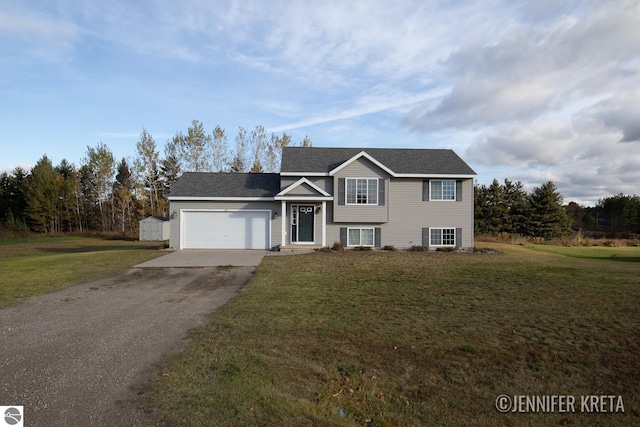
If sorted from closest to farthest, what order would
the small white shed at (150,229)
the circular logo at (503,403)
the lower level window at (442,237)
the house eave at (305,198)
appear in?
the circular logo at (503,403)
the house eave at (305,198)
the lower level window at (442,237)
the small white shed at (150,229)

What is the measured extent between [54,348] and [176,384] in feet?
8.73

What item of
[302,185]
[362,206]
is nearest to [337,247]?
[362,206]

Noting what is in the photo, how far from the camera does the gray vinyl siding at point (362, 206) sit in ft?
68.1

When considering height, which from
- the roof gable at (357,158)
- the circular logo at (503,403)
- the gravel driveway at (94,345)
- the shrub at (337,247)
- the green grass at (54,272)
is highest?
the roof gable at (357,158)

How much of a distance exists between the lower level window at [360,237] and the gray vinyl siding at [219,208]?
4051 mm

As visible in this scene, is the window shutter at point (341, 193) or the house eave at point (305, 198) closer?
the house eave at point (305, 198)

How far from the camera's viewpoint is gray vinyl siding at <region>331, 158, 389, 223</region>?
20750mm

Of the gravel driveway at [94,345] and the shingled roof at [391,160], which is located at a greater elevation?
the shingled roof at [391,160]

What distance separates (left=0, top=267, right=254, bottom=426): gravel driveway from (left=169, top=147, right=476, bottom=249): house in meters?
10.1

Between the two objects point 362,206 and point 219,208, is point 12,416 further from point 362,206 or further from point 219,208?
point 362,206

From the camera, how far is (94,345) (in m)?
5.77

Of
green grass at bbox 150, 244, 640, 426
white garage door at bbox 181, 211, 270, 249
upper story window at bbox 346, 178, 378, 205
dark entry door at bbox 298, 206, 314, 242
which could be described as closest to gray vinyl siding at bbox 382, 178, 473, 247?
upper story window at bbox 346, 178, 378, 205

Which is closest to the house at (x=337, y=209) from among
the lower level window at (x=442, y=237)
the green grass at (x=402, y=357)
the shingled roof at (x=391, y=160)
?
the lower level window at (x=442, y=237)

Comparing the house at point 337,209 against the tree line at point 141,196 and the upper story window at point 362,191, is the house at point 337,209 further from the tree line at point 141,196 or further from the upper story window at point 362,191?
the tree line at point 141,196
